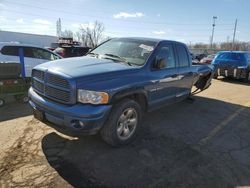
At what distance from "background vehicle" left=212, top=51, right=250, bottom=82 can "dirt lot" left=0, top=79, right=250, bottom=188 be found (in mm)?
7926

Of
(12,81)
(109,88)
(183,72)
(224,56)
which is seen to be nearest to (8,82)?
(12,81)

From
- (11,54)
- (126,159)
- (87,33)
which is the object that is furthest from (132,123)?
(87,33)

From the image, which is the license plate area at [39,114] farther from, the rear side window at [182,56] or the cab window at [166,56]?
the rear side window at [182,56]

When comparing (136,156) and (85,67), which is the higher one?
(85,67)

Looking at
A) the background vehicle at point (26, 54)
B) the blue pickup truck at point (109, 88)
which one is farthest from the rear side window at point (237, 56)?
the background vehicle at point (26, 54)

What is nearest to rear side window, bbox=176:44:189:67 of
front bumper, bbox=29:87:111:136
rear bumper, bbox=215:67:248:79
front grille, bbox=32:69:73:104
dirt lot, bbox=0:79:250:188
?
dirt lot, bbox=0:79:250:188

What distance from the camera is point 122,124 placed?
4277mm

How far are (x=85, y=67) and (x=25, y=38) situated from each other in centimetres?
4138

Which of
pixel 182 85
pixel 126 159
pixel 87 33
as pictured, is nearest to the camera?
pixel 126 159

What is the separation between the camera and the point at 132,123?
4.49 meters

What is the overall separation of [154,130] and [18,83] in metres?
3.95

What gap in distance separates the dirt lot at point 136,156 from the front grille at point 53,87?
93 cm

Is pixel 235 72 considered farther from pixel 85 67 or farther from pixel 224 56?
pixel 85 67

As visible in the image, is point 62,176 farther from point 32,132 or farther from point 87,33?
point 87,33
